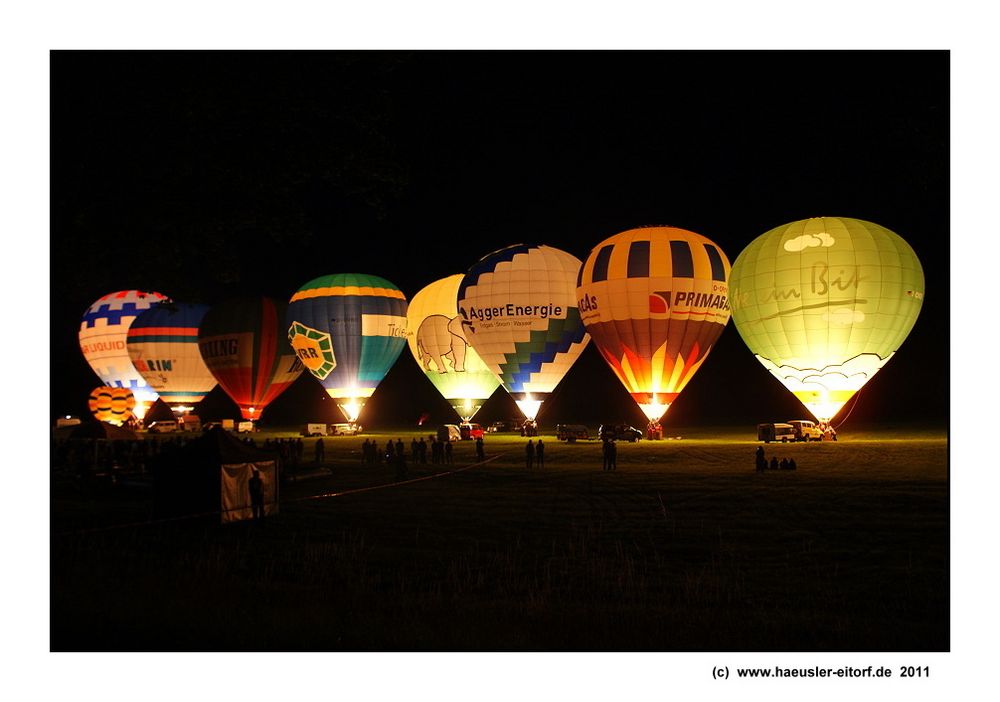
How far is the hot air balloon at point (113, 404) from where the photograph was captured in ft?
180

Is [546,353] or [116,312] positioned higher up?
[116,312]

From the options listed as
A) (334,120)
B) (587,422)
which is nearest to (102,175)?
(334,120)

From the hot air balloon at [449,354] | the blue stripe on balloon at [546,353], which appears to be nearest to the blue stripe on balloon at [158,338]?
the hot air balloon at [449,354]

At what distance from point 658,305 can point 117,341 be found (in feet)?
118

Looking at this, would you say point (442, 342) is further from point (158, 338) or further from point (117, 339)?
point (117, 339)

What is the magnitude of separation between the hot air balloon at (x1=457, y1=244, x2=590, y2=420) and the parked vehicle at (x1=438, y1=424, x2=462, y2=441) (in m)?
2.73

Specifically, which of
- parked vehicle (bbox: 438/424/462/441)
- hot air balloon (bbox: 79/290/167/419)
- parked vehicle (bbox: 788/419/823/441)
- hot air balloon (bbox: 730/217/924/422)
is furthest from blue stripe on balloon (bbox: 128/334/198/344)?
parked vehicle (bbox: 788/419/823/441)

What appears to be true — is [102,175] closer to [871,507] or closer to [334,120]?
[334,120]

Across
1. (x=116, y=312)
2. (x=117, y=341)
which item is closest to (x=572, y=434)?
(x=117, y=341)

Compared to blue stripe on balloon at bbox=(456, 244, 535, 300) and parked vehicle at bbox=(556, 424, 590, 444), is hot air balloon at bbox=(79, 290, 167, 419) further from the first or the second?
parked vehicle at bbox=(556, 424, 590, 444)

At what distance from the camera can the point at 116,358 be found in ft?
183

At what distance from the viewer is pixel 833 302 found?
27703 millimetres

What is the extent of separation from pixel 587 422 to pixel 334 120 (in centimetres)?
5033

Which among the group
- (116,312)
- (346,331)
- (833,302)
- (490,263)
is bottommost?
(346,331)
